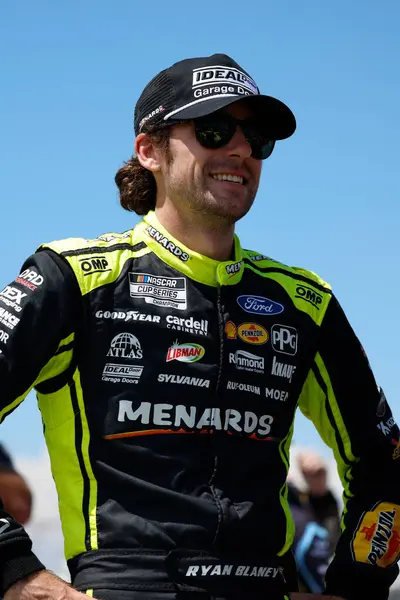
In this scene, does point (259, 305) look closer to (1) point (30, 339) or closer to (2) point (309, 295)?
(2) point (309, 295)

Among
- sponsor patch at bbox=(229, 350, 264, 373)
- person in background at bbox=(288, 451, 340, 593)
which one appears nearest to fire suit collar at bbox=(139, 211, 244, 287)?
sponsor patch at bbox=(229, 350, 264, 373)

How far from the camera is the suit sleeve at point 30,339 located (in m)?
3.44

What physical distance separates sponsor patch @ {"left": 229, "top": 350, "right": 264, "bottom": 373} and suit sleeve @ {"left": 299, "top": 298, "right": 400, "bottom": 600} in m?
0.35

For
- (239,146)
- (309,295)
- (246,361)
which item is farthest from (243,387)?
(239,146)

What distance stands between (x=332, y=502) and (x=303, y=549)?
0.69 metres

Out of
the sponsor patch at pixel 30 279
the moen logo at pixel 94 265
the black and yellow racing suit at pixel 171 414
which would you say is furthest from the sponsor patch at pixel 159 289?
the sponsor patch at pixel 30 279

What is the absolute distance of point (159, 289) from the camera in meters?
3.90

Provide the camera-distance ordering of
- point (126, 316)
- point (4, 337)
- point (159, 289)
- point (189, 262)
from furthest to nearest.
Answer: point (189, 262), point (159, 289), point (126, 316), point (4, 337)

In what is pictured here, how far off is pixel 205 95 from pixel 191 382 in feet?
3.78

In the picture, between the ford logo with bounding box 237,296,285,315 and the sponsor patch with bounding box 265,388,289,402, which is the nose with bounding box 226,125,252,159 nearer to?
the ford logo with bounding box 237,296,285,315

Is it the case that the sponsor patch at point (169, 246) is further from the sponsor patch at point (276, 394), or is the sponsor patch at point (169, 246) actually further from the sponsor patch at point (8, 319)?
the sponsor patch at point (8, 319)

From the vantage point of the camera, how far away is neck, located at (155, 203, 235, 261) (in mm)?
4078

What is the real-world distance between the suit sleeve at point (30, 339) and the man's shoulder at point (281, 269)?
897mm

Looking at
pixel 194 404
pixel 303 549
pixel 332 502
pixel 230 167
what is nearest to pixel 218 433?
pixel 194 404
